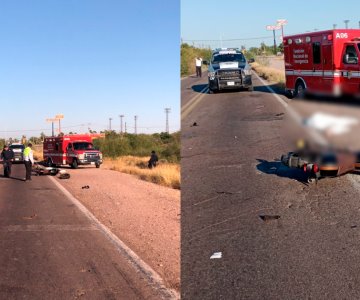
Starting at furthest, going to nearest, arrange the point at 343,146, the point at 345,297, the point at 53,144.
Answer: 1. the point at 53,144
2. the point at 345,297
3. the point at 343,146

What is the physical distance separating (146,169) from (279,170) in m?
16.8

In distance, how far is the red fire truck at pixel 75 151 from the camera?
37.3 m

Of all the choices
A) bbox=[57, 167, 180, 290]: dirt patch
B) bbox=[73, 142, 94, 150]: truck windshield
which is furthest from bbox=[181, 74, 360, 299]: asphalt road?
bbox=[73, 142, 94, 150]: truck windshield

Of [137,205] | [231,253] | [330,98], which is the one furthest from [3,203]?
[330,98]

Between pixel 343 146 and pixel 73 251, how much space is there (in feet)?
33.2

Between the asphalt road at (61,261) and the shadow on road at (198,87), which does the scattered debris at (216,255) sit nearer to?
the asphalt road at (61,261)

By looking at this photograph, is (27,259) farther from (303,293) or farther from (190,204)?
(303,293)

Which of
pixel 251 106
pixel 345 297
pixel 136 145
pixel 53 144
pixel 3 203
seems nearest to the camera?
pixel 345 297

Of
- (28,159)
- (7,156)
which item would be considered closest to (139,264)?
(28,159)

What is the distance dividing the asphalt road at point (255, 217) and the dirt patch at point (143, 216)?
3.11ft

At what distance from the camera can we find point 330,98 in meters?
0.62

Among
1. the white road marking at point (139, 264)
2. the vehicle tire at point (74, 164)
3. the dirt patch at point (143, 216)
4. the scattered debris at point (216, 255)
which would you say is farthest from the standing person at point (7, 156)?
the scattered debris at point (216, 255)

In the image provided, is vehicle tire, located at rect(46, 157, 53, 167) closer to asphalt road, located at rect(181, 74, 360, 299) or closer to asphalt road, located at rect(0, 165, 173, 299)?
asphalt road, located at rect(0, 165, 173, 299)

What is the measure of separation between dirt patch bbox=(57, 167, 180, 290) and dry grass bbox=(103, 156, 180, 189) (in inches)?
14.6
